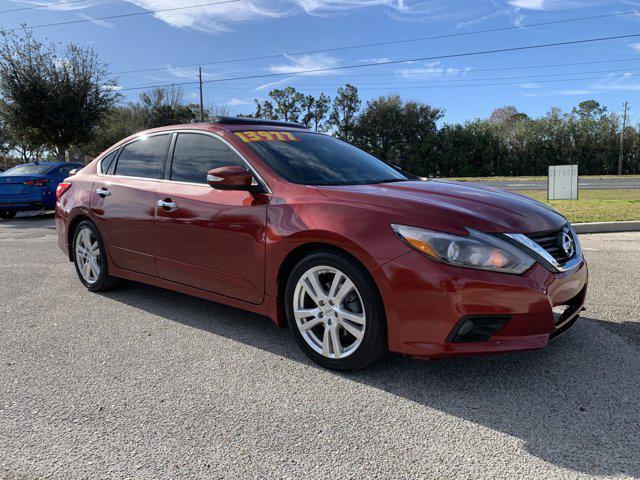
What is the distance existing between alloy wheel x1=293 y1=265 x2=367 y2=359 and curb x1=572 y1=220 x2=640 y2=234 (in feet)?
21.8

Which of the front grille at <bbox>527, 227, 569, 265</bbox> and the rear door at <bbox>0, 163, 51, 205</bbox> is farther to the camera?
the rear door at <bbox>0, 163, 51, 205</bbox>

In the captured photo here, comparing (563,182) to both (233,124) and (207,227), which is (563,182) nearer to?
(233,124)

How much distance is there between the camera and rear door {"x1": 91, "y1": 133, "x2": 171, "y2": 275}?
410 cm

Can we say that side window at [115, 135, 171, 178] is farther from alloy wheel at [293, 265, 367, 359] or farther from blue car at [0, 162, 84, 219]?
blue car at [0, 162, 84, 219]

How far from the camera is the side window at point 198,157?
3.69 metres

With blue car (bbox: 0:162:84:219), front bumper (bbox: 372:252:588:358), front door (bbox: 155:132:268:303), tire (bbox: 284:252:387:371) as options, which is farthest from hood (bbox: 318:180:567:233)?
blue car (bbox: 0:162:84:219)

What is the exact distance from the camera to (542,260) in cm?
268

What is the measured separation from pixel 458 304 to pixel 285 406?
1040 millimetres

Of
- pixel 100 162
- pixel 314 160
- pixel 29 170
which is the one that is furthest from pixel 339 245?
pixel 29 170

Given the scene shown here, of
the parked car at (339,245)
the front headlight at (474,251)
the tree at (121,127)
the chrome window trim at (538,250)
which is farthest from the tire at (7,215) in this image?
the tree at (121,127)

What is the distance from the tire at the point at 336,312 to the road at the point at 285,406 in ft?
0.45

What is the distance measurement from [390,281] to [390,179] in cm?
137

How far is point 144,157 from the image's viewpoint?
14.4ft

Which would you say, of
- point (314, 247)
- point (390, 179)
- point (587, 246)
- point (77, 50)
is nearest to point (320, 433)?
point (314, 247)
